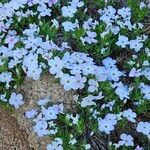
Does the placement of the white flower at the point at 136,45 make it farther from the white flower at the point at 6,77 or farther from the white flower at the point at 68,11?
the white flower at the point at 6,77

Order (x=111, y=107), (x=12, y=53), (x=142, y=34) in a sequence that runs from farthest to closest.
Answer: (x=142, y=34)
(x=12, y=53)
(x=111, y=107)

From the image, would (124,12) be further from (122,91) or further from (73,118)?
(73,118)

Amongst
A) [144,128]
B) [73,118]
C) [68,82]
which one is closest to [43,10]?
[68,82]

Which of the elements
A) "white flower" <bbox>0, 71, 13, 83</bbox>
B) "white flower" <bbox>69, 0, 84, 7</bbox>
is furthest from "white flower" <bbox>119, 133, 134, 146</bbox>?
"white flower" <bbox>69, 0, 84, 7</bbox>

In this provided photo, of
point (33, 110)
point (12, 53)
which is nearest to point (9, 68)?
point (12, 53)

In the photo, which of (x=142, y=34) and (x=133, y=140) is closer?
(x=133, y=140)

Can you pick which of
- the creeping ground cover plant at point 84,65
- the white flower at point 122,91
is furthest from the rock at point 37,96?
the white flower at point 122,91

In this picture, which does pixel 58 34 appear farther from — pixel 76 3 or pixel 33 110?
pixel 33 110
